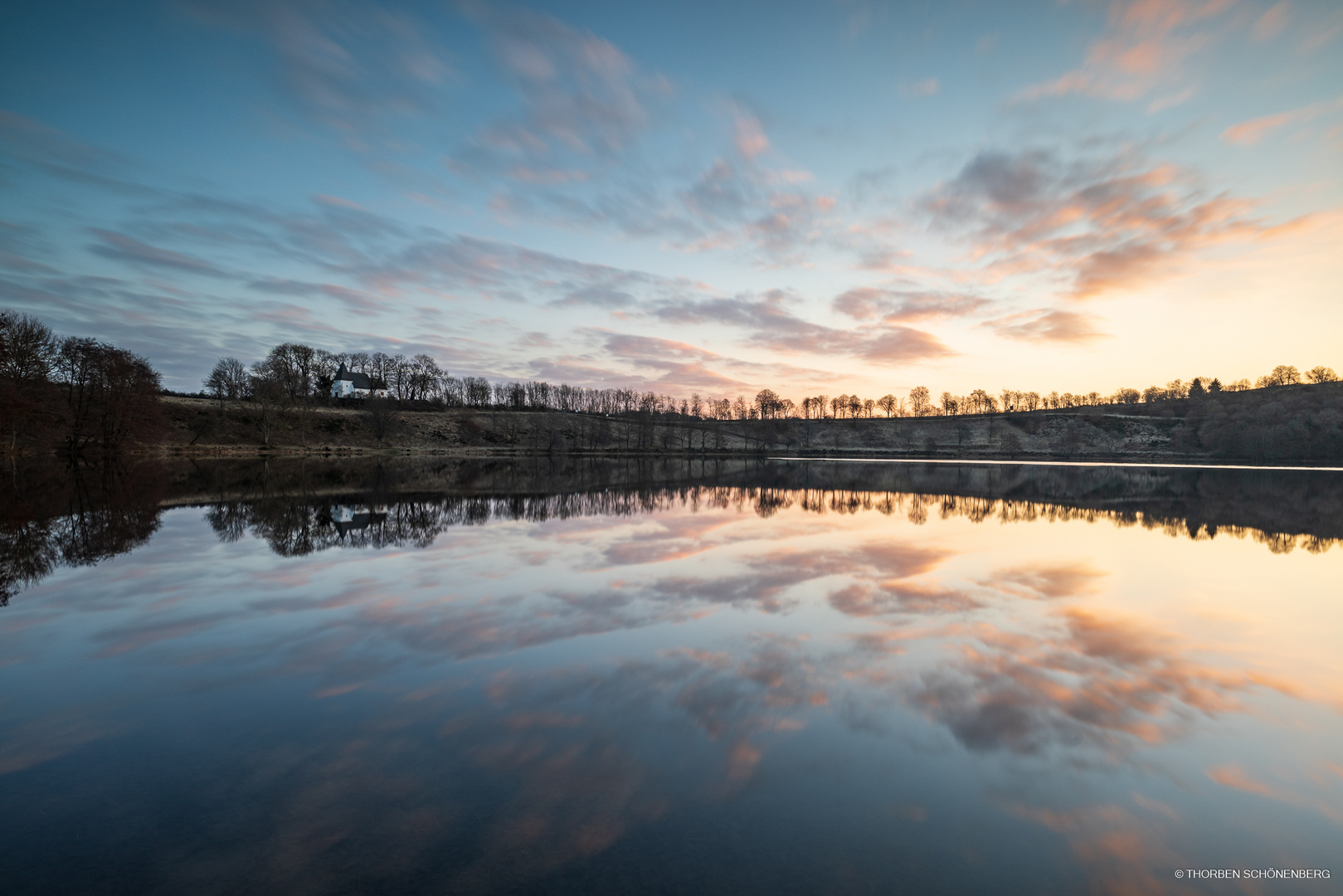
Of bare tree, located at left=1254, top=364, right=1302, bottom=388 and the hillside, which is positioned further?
bare tree, located at left=1254, top=364, right=1302, bottom=388


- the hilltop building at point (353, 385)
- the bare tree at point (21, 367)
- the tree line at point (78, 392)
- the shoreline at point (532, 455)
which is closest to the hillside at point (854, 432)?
the shoreline at point (532, 455)

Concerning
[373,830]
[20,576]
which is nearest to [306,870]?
[373,830]

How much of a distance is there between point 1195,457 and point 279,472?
424ft

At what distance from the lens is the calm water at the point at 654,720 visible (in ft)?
13.4

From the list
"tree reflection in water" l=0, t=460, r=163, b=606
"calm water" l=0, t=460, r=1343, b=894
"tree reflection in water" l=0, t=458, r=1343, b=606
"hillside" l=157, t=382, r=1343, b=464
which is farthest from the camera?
"hillside" l=157, t=382, r=1343, b=464

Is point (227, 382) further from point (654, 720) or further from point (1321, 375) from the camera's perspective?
point (1321, 375)

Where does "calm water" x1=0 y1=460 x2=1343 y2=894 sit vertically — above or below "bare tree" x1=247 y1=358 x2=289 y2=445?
below

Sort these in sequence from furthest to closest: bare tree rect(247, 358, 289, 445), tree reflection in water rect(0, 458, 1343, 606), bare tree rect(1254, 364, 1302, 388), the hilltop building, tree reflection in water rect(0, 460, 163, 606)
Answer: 1. bare tree rect(1254, 364, 1302, 388)
2. the hilltop building
3. bare tree rect(247, 358, 289, 445)
4. tree reflection in water rect(0, 458, 1343, 606)
5. tree reflection in water rect(0, 460, 163, 606)

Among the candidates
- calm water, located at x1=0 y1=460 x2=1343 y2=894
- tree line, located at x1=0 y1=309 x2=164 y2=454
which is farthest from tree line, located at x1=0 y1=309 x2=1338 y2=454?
calm water, located at x1=0 y1=460 x2=1343 y2=894

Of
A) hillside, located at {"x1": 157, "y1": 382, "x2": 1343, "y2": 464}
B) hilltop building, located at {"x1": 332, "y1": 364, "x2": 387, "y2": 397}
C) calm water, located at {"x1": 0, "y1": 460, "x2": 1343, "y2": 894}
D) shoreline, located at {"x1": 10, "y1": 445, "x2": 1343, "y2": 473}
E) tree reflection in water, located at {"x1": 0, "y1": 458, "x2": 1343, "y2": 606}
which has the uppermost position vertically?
hilltop building, located at {"x1": 332, "y1": 364, "x2": 387, "y2": 397}

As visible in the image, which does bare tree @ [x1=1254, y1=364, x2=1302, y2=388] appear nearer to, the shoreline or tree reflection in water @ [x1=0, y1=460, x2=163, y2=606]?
the shoreline

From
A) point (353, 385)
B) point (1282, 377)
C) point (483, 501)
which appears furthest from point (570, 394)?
point (1282, 377)

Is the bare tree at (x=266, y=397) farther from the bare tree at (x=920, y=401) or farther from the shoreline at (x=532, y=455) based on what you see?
the bare tree at (x=920, y=401)

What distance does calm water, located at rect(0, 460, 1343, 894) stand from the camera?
4070 millimetres
